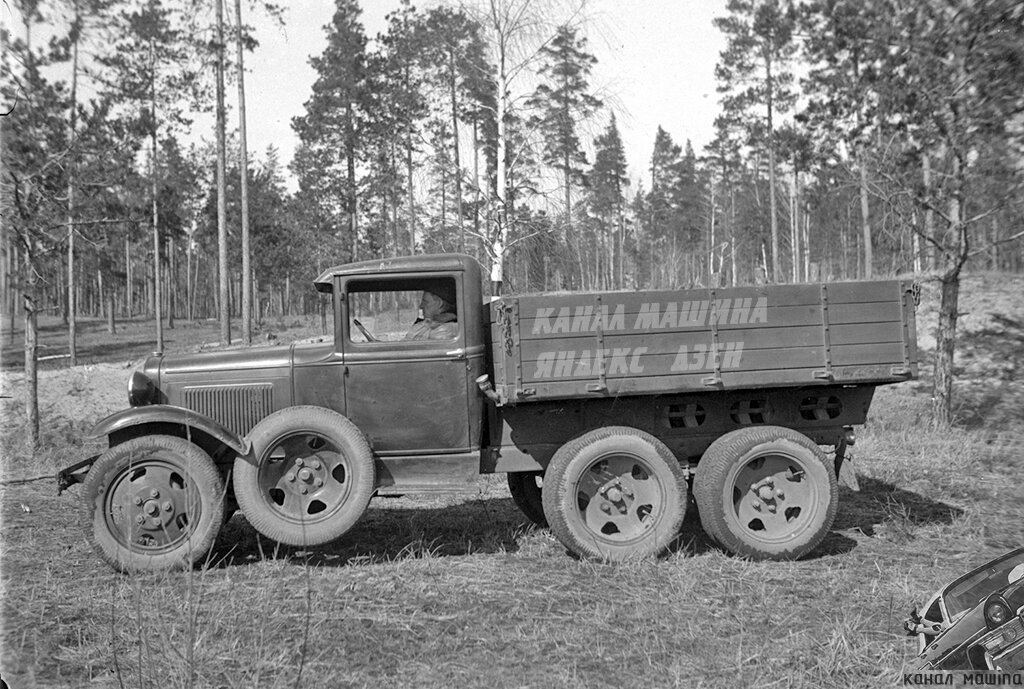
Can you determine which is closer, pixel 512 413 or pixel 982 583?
pixel 982 583

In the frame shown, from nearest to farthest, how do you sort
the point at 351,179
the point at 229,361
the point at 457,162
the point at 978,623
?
the point at 978,623 → the point at 229,361 → the point at 457,162 → the point at 351,179

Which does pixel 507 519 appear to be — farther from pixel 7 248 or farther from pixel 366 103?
pixel 366 103

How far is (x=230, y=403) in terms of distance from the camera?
5316 millimetres

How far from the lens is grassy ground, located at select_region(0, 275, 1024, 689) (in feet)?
11.1

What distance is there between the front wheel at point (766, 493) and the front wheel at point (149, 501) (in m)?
3.23

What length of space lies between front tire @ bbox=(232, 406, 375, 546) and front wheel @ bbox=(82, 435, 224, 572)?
0.21 m

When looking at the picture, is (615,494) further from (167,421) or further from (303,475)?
(167,421)

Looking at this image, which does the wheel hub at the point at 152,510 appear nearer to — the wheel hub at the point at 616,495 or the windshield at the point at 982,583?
the wheel hub at the point at 616,495

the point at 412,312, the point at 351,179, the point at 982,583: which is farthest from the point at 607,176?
the point at 982,583

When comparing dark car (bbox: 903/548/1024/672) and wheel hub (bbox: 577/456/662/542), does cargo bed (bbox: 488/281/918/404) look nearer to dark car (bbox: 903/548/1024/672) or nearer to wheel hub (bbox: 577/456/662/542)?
wheel hub (bbox: 577/456/662/542)

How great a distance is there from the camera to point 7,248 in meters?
8.65

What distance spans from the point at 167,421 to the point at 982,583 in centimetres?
455

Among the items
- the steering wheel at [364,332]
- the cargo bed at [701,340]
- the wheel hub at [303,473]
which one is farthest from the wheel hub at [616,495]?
the steering wheel at [364,332]

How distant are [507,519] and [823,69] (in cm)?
634
